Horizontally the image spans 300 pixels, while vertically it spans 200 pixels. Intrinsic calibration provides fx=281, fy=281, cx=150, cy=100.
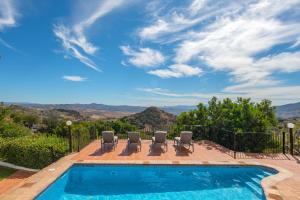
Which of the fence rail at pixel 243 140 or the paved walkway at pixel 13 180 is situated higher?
the fence rail at pixel 243 140

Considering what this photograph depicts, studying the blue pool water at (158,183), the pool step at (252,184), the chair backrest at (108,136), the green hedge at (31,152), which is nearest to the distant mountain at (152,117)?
the chair backrest at (108,136)

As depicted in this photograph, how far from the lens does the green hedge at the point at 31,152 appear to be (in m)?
10.7

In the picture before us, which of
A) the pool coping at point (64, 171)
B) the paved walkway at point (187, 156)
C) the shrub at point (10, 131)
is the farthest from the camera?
the shrub at point (10, 131)

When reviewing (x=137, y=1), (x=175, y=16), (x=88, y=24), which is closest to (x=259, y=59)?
(x=175, y=16)

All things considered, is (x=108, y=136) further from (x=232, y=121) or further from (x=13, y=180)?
(x=232, y=121)

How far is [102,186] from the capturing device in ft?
27.8

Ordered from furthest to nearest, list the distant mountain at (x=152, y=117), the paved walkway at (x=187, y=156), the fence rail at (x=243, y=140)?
the distant mountain at (x=152, y=117)
the fence rail at (x=243, y=140)
the paved walkway at (x=187, y=156)

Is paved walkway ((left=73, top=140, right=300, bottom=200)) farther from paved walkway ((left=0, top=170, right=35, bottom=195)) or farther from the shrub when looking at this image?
the shrub

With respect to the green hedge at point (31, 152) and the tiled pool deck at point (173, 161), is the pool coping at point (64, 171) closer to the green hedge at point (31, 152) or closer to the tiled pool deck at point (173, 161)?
the tiled pool deck at point (173, 161)

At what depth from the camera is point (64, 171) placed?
28.5 feet

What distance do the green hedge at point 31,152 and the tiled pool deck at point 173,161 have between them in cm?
62

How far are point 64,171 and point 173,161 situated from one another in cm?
381

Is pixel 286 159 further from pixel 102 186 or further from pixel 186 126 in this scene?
pixel 102 186

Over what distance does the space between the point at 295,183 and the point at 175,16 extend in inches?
405
